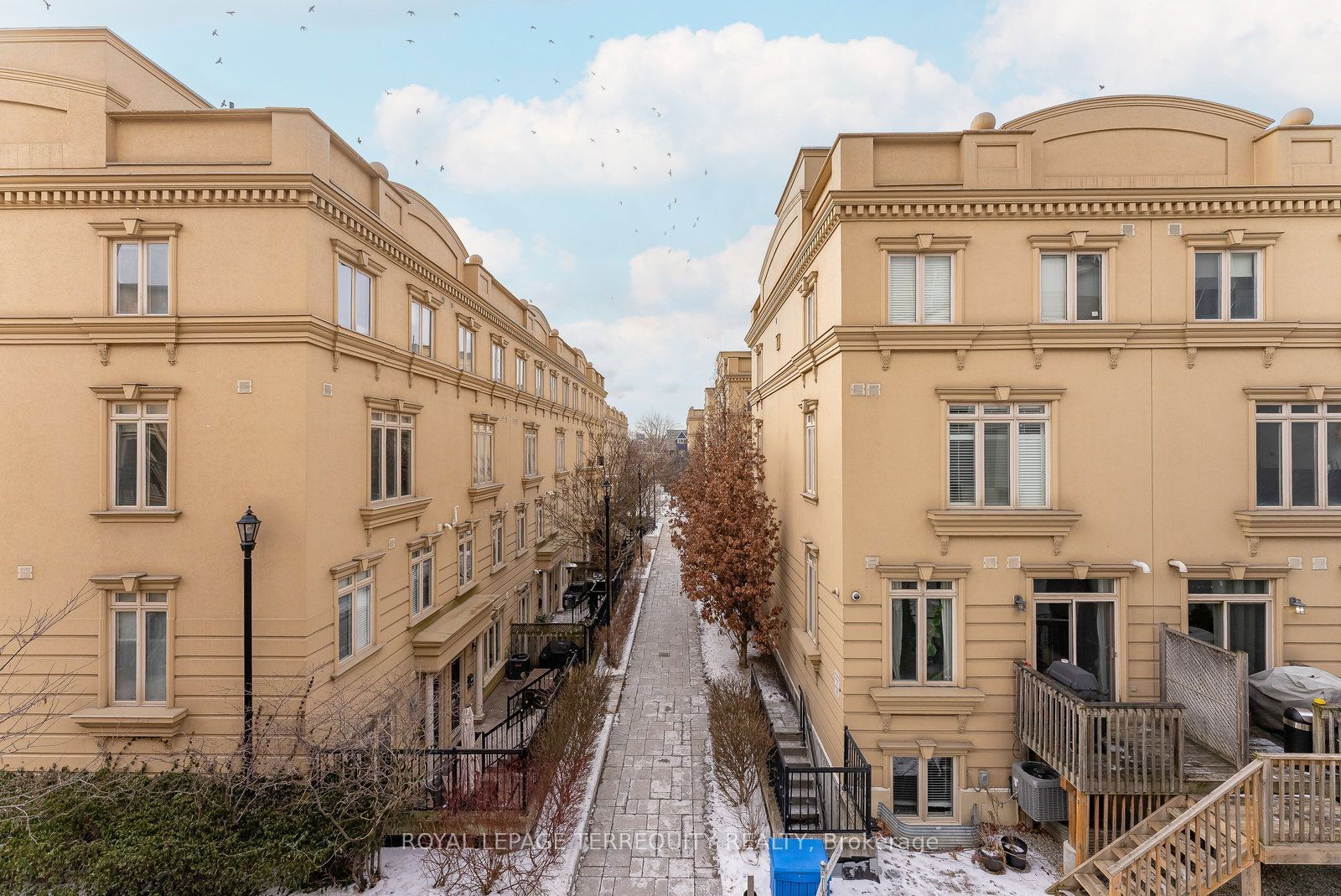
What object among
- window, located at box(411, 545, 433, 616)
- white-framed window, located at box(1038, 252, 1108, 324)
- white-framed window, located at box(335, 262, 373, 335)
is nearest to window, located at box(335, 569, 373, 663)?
window, located at box(411, 545, 433, 616)

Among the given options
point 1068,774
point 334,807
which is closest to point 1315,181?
point 1068,774

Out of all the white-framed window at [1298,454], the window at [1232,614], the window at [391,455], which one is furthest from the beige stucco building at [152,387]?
the white-framed window at [1298,454]

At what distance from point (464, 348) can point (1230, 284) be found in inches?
618

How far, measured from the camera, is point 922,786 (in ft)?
29.8

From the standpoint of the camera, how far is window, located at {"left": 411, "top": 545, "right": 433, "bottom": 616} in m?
11.7

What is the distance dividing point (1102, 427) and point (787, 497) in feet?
23.3

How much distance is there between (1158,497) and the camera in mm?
9242

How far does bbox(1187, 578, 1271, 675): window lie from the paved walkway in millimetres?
8897

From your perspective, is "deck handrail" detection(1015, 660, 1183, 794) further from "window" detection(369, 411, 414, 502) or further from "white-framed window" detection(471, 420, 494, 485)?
"white-framed window" detection(471, 420, 494, 485)

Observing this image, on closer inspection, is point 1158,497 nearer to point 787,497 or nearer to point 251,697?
point 787,497

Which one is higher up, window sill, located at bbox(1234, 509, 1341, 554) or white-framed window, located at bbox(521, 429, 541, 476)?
white-framed window, located at bbox(521, 429, 541, 476)

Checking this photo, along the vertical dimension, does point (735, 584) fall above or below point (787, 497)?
below

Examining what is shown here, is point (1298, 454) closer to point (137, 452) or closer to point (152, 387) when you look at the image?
point (152, 387)

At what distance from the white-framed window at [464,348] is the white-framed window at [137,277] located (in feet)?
19.8
